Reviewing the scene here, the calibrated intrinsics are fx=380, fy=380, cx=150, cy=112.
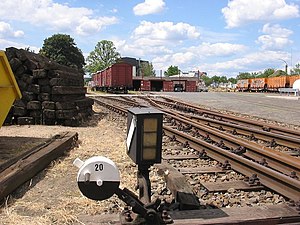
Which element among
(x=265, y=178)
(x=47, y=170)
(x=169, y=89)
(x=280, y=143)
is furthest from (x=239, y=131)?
(x=169, y=89)

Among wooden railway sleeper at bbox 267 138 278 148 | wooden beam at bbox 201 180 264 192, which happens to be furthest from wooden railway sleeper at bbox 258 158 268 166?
wooden railway sleeper at bbox 267 138 278 148

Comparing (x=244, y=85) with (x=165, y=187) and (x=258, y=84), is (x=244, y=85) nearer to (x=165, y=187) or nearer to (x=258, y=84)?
(x=258, y=84)

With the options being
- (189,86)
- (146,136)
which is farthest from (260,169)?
(189,86)

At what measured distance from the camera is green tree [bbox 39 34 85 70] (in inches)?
3184

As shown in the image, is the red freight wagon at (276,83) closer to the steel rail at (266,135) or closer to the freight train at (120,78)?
the freight train at (120,78)

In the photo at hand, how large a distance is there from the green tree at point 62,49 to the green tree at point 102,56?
31.7 m

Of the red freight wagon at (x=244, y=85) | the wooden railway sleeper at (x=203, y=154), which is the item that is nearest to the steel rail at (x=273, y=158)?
the wooden railway sleeper at (x=203, y=154)

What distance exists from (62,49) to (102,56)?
3631 centimetres

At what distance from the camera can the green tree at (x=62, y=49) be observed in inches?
3184

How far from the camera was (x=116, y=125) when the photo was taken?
11.4 meters

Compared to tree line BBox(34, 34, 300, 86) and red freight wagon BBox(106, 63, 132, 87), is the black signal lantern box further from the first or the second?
red freight wagon BBox(106, 63, 132, 87)

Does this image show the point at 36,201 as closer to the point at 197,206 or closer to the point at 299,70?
the point at 197,206

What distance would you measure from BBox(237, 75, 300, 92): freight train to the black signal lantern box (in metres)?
55.8

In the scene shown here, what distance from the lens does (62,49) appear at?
81.9 m
